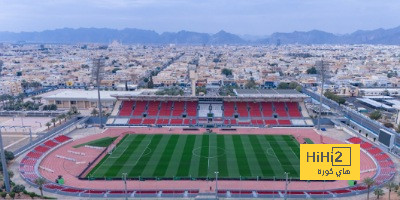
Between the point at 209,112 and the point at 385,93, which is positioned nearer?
the point at 209,112

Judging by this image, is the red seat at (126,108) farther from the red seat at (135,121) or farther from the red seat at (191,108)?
the red seat at (191,108)

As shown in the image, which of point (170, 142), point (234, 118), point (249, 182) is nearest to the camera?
point (249, 182)

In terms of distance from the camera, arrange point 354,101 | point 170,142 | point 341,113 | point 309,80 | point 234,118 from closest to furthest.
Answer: point 170,142, point 234,118, point 341,113, point 354,101, point 309,80

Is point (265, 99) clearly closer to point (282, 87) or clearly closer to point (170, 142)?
point (170, 142)

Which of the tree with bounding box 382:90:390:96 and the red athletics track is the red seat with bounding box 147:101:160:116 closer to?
the red athletics track

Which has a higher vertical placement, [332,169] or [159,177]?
[332,169]

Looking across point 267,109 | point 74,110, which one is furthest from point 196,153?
point 74,110

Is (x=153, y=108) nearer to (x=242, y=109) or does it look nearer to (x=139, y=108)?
(x=139, y=108)

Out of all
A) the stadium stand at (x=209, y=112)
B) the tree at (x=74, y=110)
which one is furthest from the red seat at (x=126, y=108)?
the tree at (x=74, y=110)

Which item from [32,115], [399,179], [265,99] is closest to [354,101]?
[265,99]
